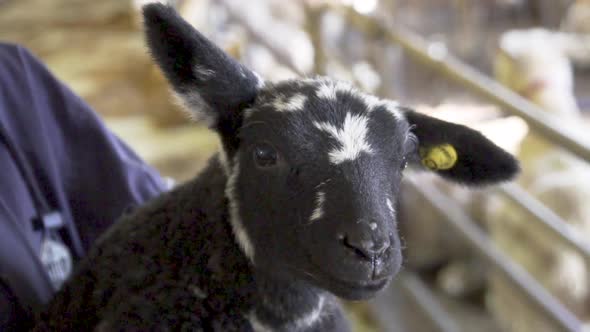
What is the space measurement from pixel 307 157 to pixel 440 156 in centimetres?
45

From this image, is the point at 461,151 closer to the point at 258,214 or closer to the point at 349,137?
the point at 349,137

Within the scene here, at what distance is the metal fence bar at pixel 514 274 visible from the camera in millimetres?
2633

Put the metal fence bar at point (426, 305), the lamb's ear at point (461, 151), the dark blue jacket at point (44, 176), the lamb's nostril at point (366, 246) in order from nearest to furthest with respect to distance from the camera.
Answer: the lamb's nostril at point (366, 246) < the dark blue jacket at point (44, 176) < the lamb's ear at point (461, 151) < the metal fence bar at point (426, 305)

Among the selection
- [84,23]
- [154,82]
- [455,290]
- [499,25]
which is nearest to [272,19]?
[154,82]

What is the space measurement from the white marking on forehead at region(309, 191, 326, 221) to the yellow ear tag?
439mm

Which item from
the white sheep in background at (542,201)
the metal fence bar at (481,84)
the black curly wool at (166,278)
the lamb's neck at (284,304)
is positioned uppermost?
the black curly wool at (166,278)

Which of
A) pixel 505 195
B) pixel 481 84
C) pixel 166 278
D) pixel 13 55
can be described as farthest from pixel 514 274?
pixel 13 55

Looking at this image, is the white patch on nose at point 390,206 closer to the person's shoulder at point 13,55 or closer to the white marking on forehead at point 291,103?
the white marking on forehead at point 291,103

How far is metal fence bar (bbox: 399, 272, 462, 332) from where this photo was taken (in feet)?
12.1

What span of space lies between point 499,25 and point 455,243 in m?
3.47

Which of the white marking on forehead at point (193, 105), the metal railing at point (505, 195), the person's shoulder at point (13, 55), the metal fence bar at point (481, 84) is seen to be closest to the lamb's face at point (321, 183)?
the white marking on forehead at point (193, 105)

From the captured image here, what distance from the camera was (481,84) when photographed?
8.98 feet

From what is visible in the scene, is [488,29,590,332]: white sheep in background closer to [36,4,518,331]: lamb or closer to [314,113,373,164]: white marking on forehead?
[36,4,518,331]: lamb

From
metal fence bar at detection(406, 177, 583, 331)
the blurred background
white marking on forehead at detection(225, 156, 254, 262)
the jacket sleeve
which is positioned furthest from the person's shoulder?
metal fence bar at detection(406, 177, 583, 331)
